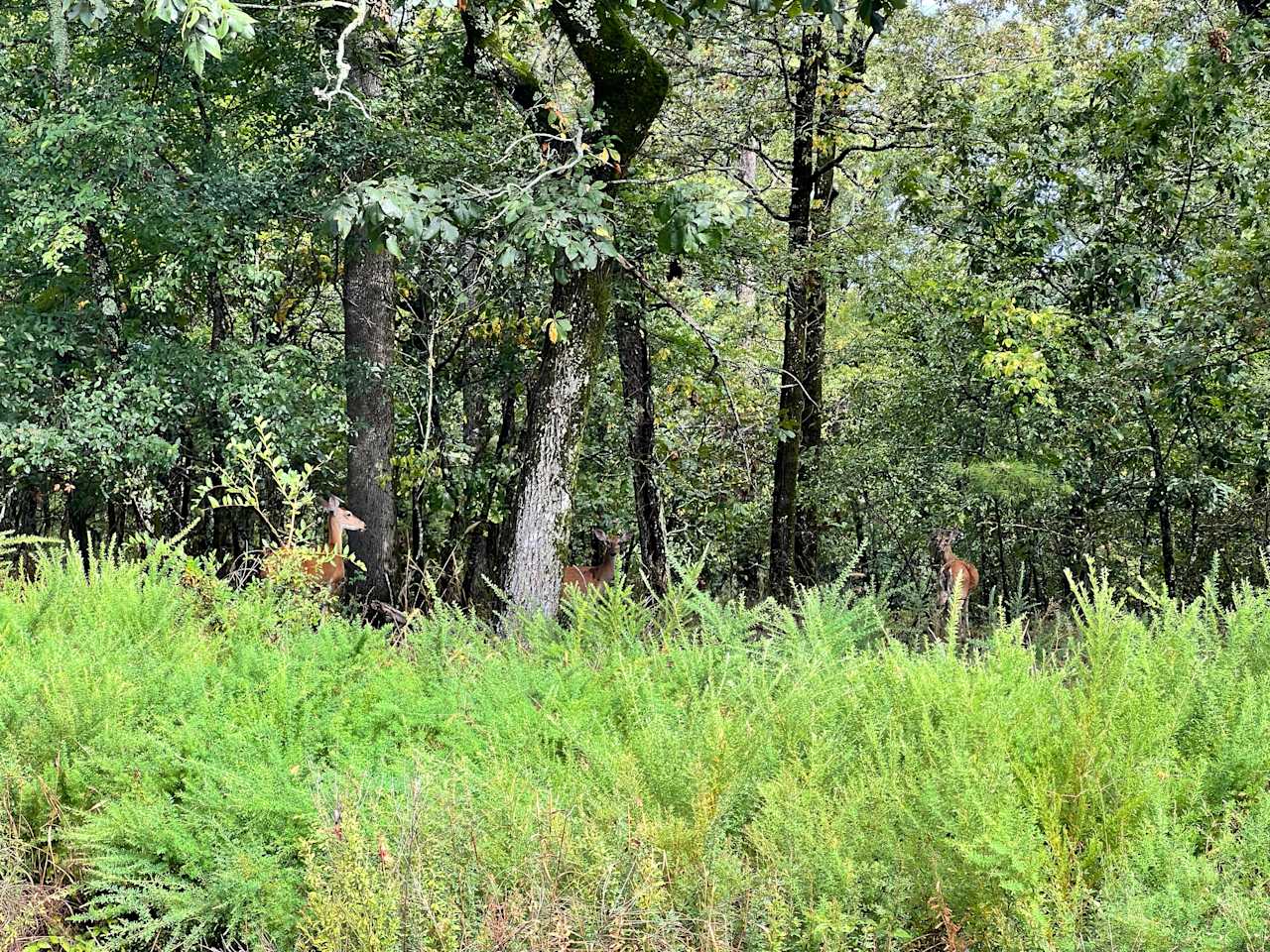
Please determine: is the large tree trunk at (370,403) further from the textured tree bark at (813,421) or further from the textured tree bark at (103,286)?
the textured tree bark at (813,421)

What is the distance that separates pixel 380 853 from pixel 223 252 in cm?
723

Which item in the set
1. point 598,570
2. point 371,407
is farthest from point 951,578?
point 371,407

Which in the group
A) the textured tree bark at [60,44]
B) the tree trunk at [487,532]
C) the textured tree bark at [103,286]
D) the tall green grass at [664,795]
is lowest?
the tree trunk at [487,532]

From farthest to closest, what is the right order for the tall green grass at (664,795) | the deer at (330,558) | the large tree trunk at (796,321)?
the large tree trunk at (796,321) → the deer at (330,558) → the tall green grass at (664,795)

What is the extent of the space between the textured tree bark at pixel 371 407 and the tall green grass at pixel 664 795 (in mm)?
5648

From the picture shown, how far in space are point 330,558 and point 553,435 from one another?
1767mm

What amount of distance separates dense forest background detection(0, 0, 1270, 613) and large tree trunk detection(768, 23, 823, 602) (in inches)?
1.8

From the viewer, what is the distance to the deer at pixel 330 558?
5.42 meters

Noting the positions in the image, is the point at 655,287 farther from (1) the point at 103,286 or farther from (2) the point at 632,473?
(1) the point at 103,286

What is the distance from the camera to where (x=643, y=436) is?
8906mm

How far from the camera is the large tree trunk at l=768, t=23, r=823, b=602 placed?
31.7ft

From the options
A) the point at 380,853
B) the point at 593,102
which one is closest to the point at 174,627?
the point at 380,853

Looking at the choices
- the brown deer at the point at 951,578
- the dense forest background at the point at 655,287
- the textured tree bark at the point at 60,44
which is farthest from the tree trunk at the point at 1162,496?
the textured tree bark at the point at 60,44

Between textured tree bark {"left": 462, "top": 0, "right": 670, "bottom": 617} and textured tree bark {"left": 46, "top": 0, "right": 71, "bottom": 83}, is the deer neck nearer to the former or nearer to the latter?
textured tree bark {"left": 462, "top": 0, "right": 670, "bottom": 617}
